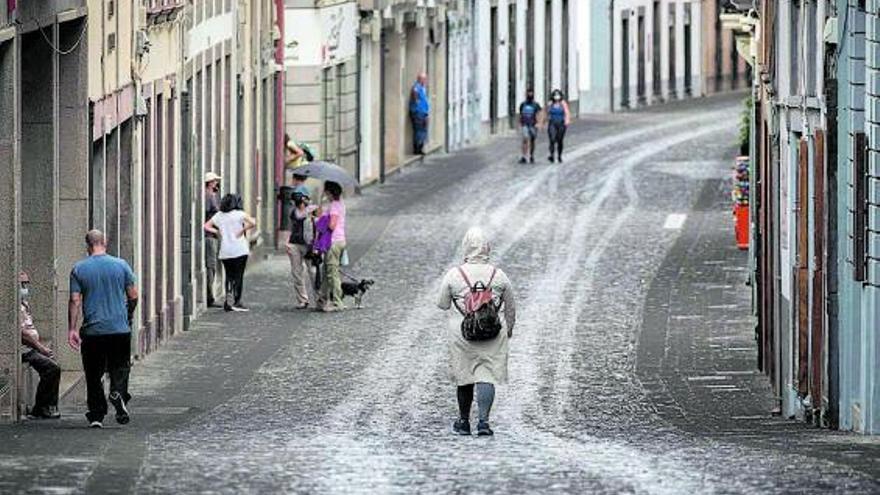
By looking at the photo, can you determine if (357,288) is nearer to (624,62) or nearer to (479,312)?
(479,312)

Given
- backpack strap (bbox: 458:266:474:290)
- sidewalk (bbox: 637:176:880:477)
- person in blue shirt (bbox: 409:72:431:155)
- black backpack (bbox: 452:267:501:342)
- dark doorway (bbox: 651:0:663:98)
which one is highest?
dark doorway (bbox: 651:0:663:98)

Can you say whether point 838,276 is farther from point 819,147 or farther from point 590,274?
point 590,274

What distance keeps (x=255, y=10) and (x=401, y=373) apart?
44.1 ft

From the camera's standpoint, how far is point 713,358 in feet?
93.8

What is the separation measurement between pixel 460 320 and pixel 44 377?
3659 mm

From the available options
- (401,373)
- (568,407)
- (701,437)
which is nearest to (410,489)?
(701,437)

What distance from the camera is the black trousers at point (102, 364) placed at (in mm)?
20734

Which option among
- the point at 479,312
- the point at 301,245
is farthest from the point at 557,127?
the point at 479,312

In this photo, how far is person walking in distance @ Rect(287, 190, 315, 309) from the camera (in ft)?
109

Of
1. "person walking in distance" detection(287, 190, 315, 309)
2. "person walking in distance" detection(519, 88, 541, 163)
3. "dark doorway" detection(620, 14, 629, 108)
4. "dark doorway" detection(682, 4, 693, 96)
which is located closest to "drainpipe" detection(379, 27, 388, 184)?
"person walking in distance" detection(519, 88, 541, 163)

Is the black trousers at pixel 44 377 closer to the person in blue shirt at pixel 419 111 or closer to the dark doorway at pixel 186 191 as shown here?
the dark doorway at pixel 186 191

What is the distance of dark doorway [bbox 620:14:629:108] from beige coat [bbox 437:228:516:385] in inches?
2132

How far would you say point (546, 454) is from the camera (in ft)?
57.7

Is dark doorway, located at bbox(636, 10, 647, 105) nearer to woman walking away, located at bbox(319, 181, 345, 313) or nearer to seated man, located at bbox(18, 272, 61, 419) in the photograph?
woman walking away, located at bbox(319, 181, 345, 313)
